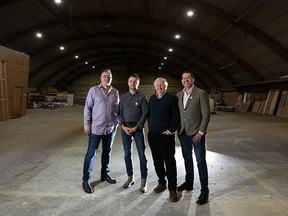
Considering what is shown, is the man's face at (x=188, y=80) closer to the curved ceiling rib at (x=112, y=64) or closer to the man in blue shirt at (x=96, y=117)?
the man in blue shirt at (x=96, y=117)

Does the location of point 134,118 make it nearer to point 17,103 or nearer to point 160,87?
point 160,87

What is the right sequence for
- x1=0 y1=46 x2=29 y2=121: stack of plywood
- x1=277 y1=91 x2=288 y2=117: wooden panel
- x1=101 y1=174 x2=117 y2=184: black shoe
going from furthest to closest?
1. x1=277 y1=91 x2=288 y2=117: wooden panel
2. x1=0 y1=46 x2=29 y2=121: stack of plywood
3. x1=101 y1=174 x2=117 y2=184: black shoe

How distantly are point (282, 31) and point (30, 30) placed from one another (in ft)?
48.2

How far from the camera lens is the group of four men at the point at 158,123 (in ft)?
8.49

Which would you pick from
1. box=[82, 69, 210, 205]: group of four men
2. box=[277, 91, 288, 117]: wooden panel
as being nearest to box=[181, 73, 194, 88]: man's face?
box=[82, 69, 210, 205]: group of four men

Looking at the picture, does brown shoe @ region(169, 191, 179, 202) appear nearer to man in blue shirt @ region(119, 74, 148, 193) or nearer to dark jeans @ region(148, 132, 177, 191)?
dark jeans @ region(148, 132, 177, 191)

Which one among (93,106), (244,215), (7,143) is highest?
(93,106)

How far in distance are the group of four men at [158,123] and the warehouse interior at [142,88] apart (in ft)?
0.92

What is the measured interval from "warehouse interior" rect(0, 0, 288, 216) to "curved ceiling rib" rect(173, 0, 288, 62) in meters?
0.05

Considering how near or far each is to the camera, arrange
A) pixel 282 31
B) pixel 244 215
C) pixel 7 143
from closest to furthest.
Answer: pixel 244 215
pixel 7 143
pixel 282 31

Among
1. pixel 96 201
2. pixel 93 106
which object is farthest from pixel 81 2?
pixel 96 201

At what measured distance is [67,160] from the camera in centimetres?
419

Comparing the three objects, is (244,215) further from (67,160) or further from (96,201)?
(67,160)

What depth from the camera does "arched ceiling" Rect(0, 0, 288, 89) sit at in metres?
10.6
